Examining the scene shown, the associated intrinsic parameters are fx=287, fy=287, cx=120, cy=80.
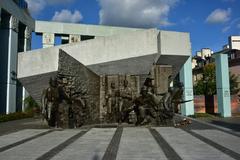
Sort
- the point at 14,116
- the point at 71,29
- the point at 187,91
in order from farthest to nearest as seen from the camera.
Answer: the point at 71,29
the point at 187,91
the point at 14,116

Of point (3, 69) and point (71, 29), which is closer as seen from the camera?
point (3, 69)

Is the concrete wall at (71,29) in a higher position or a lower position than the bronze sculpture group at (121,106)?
higher

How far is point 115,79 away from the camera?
15875 mm

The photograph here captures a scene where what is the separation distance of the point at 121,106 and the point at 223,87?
10.5m

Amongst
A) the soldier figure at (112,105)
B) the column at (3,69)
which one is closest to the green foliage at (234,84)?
the soldier figure at (112,105)

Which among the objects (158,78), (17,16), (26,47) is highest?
(17,16)

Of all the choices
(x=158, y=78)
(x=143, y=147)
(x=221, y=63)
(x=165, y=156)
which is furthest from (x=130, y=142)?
(x=221, y=63)

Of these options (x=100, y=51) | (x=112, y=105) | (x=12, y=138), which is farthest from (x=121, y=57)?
(x=12, y=138)

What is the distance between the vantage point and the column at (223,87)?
2194 cm

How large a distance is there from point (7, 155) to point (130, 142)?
3467 mm

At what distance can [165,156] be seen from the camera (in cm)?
651

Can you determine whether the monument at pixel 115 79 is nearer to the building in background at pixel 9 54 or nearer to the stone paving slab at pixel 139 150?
the stone paving slab at pixel 139 150

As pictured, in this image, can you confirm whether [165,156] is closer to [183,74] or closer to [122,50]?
[122,50]

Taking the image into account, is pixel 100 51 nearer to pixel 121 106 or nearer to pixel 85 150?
pixel 121 106
